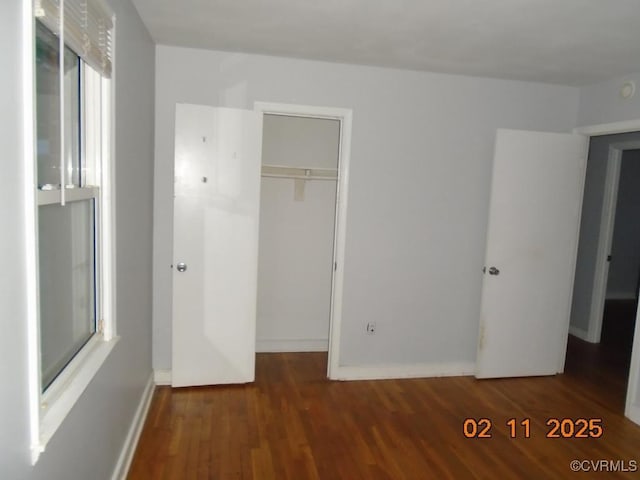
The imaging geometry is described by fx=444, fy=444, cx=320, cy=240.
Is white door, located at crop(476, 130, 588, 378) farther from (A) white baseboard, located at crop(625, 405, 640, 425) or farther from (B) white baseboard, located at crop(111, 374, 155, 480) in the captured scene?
(B) white baseboard, located at crop(111, 374, 155, 480)

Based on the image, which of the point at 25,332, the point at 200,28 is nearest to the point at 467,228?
the point at 200,28

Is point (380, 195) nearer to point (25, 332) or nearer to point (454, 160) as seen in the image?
point (454, 160)

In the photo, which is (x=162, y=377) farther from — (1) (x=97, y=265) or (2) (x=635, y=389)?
(2) (x=635, y=389)

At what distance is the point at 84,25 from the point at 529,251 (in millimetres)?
3463

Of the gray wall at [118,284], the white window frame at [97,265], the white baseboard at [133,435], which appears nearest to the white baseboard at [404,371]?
the white baseboard at [133,435]

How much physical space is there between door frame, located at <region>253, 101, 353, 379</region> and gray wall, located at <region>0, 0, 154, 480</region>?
97 cm

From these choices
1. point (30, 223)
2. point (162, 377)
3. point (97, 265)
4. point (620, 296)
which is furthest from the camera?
point (620, 296)

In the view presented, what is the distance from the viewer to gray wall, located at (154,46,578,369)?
10.8 feet

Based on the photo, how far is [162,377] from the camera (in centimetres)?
338

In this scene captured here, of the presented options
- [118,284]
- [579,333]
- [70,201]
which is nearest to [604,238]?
[579,333]

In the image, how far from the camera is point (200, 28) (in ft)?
9.01

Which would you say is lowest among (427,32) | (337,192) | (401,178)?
(337,192)

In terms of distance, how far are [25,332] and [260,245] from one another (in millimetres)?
2948

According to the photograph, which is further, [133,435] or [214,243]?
[214,243]
